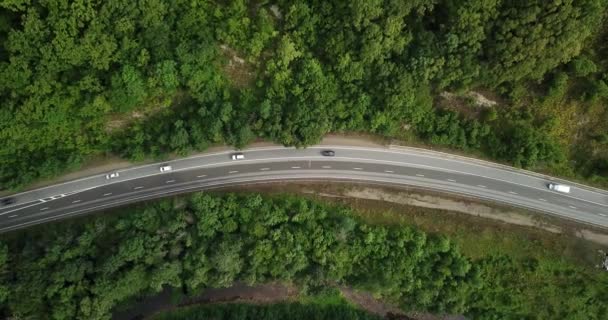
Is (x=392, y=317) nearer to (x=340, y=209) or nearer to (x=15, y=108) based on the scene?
(x=340, y=209)

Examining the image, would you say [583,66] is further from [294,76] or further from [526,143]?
[294,76]

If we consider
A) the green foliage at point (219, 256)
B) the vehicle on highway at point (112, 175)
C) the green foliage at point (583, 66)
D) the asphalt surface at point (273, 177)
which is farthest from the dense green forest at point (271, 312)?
the green foliage at point (583, 66)

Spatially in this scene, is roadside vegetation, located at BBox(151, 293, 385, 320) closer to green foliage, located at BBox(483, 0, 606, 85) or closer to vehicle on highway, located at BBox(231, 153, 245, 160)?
vehicle on highway, located at BBox(231, 153, 245, 160)

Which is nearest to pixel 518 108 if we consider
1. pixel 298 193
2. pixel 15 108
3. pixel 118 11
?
pixel 298 193

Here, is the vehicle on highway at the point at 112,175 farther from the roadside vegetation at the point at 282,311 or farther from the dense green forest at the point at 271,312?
the dense green forest at the point at 271,312

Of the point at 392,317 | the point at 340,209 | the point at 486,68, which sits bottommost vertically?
the point at 392,317

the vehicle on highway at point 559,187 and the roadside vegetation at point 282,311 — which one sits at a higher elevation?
the vehicle on highway at point 559,187
